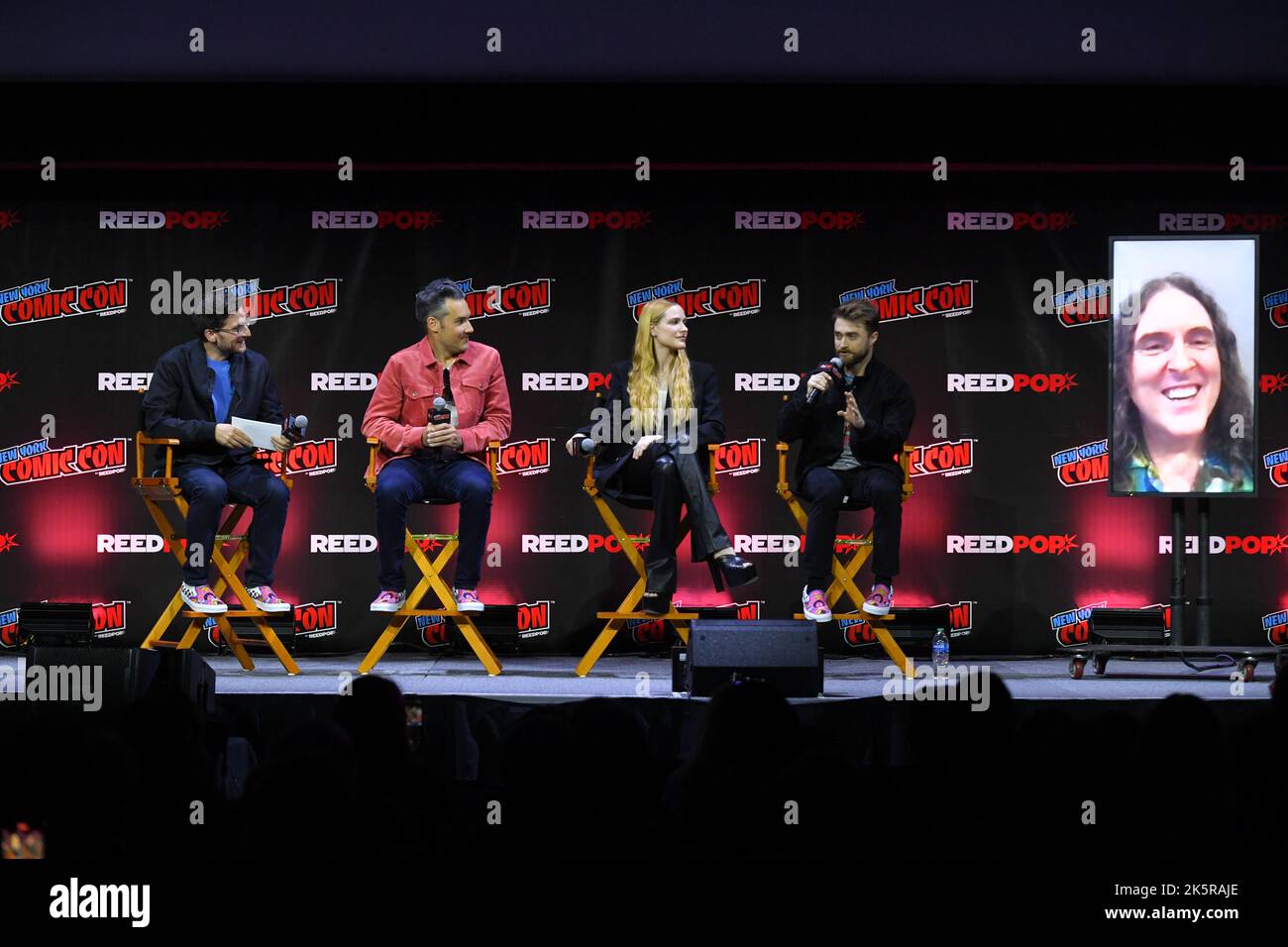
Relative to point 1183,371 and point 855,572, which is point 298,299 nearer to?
point 855,572

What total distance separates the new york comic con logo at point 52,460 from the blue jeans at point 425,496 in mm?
1800

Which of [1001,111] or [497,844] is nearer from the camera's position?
[497,844]

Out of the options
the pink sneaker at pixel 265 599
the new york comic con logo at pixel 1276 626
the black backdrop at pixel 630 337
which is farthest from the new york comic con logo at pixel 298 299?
the new york comic con logo at pixel 1276 626

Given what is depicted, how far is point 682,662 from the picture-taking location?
4168mm

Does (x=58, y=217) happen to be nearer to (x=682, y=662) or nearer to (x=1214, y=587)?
(x=682, y=662)

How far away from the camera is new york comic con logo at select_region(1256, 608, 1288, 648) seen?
6.02 meters

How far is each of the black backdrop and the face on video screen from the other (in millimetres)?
831

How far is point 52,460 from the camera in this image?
6055 mm

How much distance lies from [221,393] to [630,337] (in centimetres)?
184

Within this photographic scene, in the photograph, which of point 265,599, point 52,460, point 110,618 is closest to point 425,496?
point 265,599

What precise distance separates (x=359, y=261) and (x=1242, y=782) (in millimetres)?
4753

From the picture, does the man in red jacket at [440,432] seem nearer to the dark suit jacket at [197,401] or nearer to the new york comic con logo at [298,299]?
the dark suit jacket at [197,401]
